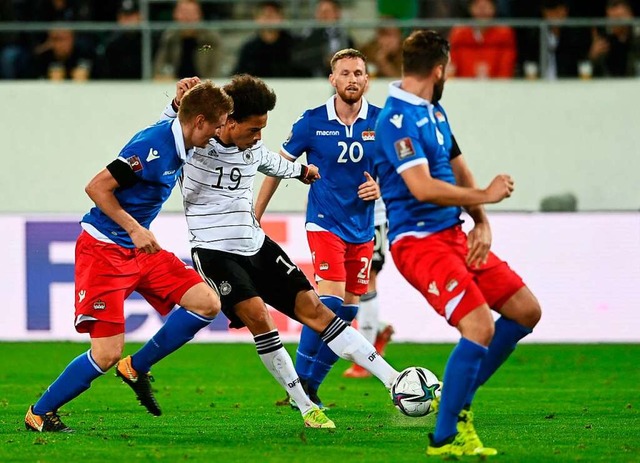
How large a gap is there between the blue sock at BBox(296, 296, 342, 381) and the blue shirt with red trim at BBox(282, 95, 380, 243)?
483 millimetres

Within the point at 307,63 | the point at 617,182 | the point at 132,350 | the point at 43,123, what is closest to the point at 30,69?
the point at 43,123

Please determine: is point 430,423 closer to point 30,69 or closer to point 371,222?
point 371,222

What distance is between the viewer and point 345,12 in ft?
53.8

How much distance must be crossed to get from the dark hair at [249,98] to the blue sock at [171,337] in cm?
131

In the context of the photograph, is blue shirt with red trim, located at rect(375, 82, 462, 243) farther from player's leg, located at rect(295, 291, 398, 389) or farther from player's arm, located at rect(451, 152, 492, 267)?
player's leg, located at rect(295, 291, 398, 389)

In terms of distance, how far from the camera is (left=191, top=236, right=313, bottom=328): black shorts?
24.8 feet

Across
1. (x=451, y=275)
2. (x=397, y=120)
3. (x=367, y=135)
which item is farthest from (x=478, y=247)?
(x=367, y=135)

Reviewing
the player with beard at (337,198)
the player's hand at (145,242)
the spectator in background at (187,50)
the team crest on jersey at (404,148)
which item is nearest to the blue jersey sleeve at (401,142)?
the team crest on jersey at (404,148)

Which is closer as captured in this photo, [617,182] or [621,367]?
[621,367]

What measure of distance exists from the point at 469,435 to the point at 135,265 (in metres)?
2.46

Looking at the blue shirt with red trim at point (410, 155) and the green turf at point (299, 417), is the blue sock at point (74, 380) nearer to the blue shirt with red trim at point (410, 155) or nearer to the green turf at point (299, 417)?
the green turf at point (299, 417)

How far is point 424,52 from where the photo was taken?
6445 mm

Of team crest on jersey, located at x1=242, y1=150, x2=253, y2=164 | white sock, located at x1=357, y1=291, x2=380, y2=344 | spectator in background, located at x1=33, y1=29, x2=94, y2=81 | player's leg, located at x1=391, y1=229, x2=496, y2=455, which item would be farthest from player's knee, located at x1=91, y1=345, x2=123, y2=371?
spectator in background, located at x1=33, y1=29, x2=94, y2=81

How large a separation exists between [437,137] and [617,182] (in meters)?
9.50
